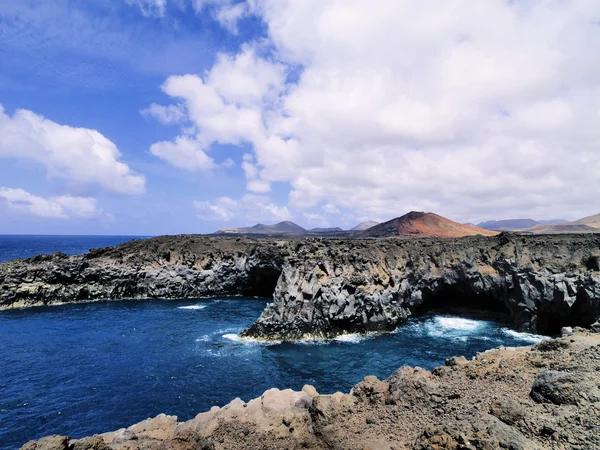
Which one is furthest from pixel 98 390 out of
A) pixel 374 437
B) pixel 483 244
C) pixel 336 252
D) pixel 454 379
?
pixel 483 244

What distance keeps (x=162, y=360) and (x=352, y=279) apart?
Answer: 2096 cm

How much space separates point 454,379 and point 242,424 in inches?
332

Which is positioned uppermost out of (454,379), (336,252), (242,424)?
(336,252)

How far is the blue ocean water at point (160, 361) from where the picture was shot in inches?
852

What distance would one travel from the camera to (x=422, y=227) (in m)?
109

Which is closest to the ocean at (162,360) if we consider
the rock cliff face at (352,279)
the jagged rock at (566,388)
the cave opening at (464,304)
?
the cave opening at (464,304)

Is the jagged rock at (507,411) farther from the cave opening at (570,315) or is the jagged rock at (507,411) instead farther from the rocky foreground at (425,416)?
the cave opening at (570,315)

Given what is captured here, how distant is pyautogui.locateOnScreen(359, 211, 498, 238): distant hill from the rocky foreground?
3601 inches

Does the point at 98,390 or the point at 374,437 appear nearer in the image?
the point at 374,437

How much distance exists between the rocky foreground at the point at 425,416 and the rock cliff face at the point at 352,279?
2231cm

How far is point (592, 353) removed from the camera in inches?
531

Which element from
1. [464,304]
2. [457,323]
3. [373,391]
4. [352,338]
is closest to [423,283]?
[457,323]

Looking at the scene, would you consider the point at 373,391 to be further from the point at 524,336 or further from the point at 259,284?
the point at 259,284

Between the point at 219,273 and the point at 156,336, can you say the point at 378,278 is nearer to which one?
the point at 156,336
